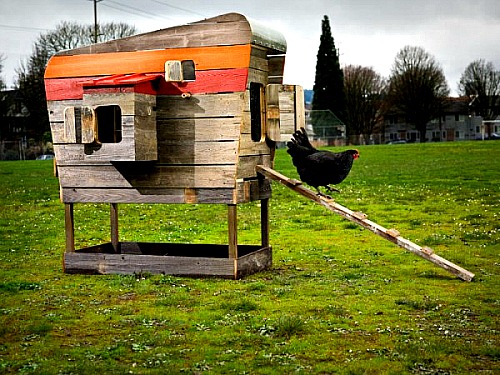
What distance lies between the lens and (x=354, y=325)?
8.84 meters

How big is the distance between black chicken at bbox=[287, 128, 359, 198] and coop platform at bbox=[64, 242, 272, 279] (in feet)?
5.02

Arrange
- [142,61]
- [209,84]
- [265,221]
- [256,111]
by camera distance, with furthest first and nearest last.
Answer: [265,221] → [256,111] → [142,61] → [209,84]

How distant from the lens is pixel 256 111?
12.1 meters

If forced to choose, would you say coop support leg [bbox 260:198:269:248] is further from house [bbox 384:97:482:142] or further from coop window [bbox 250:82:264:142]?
house [bbox 384:97:482:142]

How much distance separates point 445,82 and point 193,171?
104m

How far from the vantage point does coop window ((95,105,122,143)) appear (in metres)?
12.1

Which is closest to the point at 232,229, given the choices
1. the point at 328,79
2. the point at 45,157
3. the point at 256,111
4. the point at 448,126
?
the point at 256,111

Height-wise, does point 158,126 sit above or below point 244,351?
above

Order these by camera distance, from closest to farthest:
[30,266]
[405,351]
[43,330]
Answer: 1. [405,351]
2. [43,330]
3. [30,266]

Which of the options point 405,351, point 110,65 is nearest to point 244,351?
point 405,351

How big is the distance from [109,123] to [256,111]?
7.23 ft

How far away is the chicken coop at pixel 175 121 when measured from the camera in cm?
1130

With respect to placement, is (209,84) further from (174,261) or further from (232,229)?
(174,261)

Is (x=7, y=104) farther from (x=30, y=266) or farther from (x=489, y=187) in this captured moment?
(x=30, y=266)
